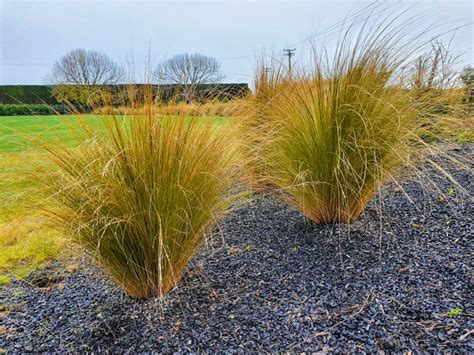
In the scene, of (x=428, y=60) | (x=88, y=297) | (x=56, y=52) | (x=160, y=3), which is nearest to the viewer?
(x=88, y=297)

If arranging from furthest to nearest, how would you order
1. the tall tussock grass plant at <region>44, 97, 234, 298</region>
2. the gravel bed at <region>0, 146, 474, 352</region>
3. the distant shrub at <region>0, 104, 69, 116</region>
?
1. the distant shrub at <region>0, 104, 69, 116</region>
2. the tall tussock grass plant at <region>44, 97, 234, 298</region>
3. the gravel bed at <region>0, 146, 474, 352</region>

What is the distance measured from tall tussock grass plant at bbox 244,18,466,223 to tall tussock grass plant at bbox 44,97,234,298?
552 millimetres

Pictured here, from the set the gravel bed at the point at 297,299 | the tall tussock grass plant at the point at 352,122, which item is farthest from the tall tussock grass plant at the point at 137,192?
the tall tussock grass plant at the point at 352,122

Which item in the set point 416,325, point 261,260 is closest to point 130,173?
point 261,260

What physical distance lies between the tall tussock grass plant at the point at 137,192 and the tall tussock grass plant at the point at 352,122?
0.55 m

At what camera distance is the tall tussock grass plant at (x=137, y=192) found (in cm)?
141

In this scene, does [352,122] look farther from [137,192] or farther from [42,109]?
[42,109]

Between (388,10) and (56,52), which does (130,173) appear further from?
(56,52)

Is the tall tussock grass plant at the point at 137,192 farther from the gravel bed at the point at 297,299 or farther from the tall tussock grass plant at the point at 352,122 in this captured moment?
Answer: the tall tussock grass plant at the point at 352,122

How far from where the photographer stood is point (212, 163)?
1.61 m

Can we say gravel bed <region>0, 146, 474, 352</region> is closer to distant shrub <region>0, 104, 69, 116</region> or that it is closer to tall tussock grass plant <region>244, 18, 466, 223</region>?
tall tussock grass plant <region>244, 18, 466, 223</region>

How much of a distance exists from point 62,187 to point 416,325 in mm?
1506

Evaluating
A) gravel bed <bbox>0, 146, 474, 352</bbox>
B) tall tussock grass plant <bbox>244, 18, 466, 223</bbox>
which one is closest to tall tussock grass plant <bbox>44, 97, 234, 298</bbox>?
gravel bed <bbox>0, 146, 474, 352</bbox>

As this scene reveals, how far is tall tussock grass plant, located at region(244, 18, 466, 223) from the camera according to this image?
6.09ft
